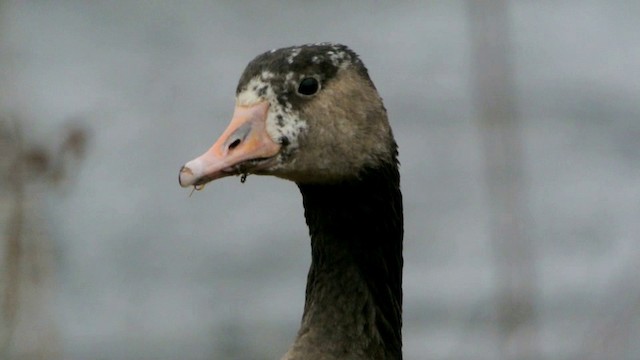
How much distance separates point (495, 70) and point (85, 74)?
656 centimetres

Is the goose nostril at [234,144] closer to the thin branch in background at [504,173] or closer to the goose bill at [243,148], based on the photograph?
the goose bill at [243,148]

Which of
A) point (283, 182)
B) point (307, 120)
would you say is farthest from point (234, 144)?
point (283, 182)

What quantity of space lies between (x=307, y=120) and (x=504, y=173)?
0.61 metres

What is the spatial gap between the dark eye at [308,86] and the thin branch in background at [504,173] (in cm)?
49

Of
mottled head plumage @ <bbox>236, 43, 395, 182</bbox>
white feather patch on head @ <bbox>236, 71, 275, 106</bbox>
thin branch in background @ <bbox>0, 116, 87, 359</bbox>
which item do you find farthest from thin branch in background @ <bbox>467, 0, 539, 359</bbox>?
thin branch in background @ <bbox>0, 116, 87, 359</bbox>

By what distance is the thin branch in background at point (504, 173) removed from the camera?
474 cm

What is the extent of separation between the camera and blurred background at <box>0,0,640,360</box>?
361 inches

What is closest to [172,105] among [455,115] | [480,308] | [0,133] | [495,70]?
[455,115]

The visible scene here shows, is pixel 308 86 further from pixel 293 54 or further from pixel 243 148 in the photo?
pixel 243 148

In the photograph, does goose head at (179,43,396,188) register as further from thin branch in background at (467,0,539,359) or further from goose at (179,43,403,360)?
thin branch in background at (467,0,539,359)

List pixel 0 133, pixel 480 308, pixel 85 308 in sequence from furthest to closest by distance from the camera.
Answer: pixel 85 308, pixel 480 308, pixel 0 133

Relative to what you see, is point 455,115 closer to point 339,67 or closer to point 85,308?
point 85,308

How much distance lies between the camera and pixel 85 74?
36.2 ft

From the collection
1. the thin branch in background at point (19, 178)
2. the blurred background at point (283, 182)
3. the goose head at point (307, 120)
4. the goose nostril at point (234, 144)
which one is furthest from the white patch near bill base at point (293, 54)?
the blurred background at point (283, 182)
